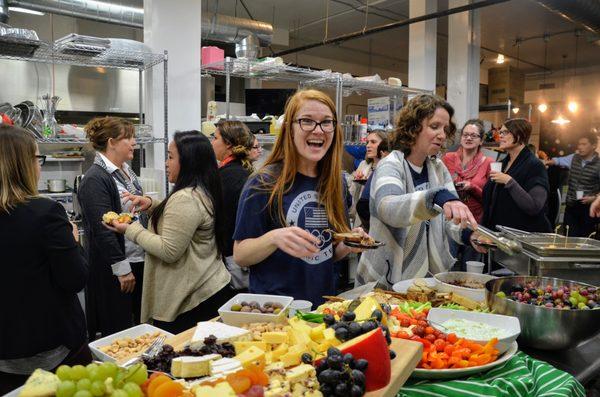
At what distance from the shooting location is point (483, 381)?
51.9 inches

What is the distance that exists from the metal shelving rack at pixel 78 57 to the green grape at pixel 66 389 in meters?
3.36

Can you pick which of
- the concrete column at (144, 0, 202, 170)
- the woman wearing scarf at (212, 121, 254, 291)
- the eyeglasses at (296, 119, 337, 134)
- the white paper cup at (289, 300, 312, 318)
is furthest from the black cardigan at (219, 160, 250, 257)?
the concrete column at (144, 0, 202, 170)

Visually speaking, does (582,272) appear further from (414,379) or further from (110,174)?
(110,174)

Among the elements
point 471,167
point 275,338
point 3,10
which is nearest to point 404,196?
point 275,338

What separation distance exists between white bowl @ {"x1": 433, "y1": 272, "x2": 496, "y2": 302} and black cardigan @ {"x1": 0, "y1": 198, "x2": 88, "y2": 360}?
149 cm

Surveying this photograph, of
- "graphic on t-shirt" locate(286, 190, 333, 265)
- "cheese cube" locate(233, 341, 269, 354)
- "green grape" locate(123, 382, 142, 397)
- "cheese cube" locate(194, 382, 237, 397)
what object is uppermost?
"graphic on t-shirt" locate(286, 190, 333, 265)

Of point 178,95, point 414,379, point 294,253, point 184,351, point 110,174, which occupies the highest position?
point 178,95

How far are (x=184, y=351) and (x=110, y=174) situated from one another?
232 centimetres

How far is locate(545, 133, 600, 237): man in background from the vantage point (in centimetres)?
621

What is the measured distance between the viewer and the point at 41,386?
35.1 inches

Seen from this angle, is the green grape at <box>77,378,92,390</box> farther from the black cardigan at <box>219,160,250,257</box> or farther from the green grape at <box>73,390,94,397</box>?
the black cardigan at <box>219,160,250,257</box>

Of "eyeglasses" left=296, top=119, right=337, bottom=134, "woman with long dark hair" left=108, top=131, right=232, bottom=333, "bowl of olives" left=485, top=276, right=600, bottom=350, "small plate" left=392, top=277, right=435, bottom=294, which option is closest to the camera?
"bowl of olives" left=485, top=276, right=600, bottom=350

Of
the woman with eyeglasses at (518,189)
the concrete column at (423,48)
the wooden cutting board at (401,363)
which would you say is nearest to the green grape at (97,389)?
the wooden cutting board at (401,363)

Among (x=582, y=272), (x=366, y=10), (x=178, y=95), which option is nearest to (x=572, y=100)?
(x=366, y=10)
